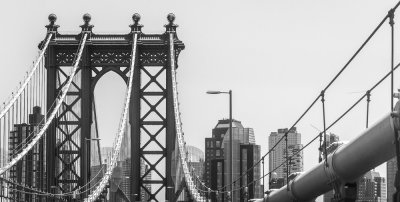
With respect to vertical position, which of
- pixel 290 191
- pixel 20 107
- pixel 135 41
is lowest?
pixel 290 191

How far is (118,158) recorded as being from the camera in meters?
88.1

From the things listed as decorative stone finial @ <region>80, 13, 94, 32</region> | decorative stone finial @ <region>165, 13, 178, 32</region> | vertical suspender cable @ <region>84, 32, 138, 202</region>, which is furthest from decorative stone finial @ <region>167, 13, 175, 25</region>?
decorative stone finial @ <region>80, 13, 94, 32</region>

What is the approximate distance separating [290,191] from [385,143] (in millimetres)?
7036

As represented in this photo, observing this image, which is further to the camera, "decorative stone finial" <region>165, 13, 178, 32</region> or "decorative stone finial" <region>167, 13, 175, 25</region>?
"decorative stone finial" <region>165, 13, 178, 32</region>

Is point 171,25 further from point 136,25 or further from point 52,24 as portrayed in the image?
point 52,24

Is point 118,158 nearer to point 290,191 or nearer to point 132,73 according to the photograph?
point 132,73

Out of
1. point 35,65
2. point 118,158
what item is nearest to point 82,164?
point 118,158

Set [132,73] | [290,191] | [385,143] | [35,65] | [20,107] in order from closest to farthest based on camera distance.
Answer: [385,143]
[290,191]
[20,107]
[35,65]
[132,73]

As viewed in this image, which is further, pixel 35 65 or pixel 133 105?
pixel 133 105

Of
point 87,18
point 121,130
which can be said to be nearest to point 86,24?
point 87,18

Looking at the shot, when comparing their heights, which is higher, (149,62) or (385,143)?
(149,62)

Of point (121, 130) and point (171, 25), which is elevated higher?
point (171, 25)

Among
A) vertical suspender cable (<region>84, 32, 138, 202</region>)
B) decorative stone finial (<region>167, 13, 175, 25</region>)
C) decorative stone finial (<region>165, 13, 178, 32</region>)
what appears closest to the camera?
vertical suspender cable (<region>84, 32, 138, 202</region>)

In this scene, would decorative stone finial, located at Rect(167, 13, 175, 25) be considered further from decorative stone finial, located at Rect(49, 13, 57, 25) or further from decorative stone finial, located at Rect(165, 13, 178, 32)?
decorative stone finial, located at Rect(49, 13, 57, 25)
